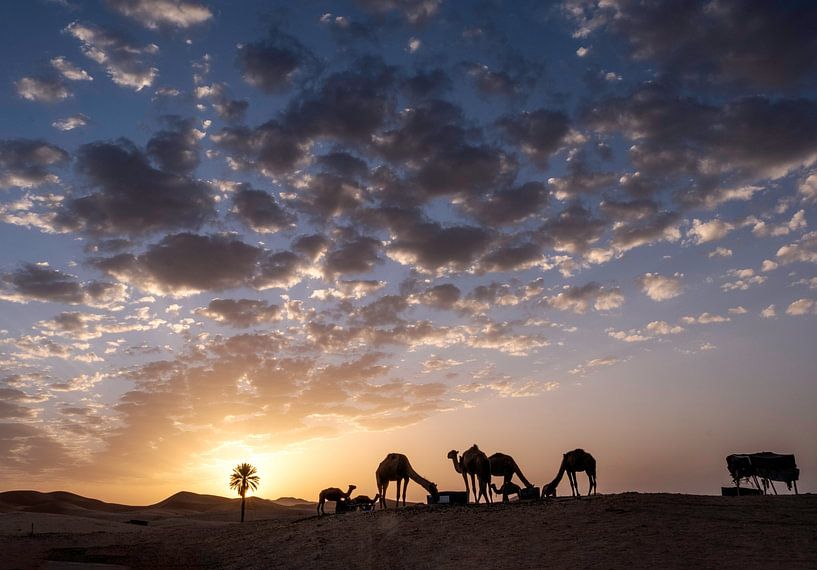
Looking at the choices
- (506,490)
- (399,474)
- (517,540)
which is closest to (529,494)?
(506,490)

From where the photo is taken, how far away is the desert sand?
21781 mm

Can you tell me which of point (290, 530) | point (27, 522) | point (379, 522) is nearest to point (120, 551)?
point (290, 530)

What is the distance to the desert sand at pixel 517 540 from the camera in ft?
71.5

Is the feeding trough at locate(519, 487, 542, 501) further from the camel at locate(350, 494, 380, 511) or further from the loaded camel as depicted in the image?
the camel at locate(350, 494, 380, 511)

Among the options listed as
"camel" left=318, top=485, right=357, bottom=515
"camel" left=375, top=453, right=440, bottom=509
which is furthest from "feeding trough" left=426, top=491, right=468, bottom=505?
"camel" left=318, top=485, right=357, bottom=515

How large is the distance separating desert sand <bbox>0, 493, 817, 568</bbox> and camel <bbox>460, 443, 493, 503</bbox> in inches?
146

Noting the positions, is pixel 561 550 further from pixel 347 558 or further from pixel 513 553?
pixel 347 558

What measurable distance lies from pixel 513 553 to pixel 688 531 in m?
6.67

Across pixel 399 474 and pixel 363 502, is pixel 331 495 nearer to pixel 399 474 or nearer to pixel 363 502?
pixel 363 502

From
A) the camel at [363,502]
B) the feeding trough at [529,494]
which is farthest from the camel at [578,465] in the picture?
the camel at [363,502]

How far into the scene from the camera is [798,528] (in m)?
24.4

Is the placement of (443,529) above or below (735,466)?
below

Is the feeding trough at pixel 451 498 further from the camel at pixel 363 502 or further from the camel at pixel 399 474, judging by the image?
the camel at pixel 363 502

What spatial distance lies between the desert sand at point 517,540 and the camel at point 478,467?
3.70 m
